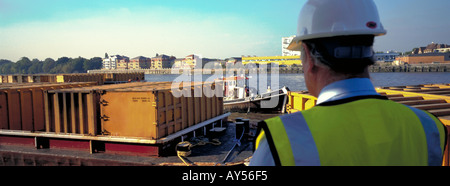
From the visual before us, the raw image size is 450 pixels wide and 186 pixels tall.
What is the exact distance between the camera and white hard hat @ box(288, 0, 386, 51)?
60.7 inches

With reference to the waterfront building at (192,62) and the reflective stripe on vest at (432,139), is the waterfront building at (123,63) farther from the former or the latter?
the reflective stripe on vest at (432,139)

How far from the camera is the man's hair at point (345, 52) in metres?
1.49

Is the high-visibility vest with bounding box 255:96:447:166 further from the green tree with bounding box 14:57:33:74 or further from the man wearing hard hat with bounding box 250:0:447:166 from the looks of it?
the green tree with bounding box 14:57:33:74

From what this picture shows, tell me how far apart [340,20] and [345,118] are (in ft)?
1.97

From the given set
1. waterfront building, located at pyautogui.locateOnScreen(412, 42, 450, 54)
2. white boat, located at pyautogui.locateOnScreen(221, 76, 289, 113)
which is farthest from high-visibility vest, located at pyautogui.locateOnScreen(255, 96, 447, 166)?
waterfront building, located at pyautogui.locateOnScreen(412, 42, 450, 54)

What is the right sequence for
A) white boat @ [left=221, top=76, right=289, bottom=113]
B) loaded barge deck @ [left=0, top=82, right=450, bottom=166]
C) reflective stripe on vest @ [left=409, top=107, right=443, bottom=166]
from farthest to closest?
1. white boat @ [left=221, top=76, right=289, bottom=113]
2. loaded barge deck @ [left=0, top=82, right=450, bottom=166]
3. reflective stripe on vest @ [left=409, top=107, right=443, bottom=166]

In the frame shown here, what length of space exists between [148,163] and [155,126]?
41.3 inches

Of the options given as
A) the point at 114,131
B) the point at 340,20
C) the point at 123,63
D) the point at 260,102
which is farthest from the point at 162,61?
the point at 340,20

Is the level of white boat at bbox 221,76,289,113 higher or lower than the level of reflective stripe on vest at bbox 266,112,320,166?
lower

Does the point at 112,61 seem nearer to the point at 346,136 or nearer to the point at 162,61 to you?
the point at 162,61

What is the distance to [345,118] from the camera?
49.4 inches
